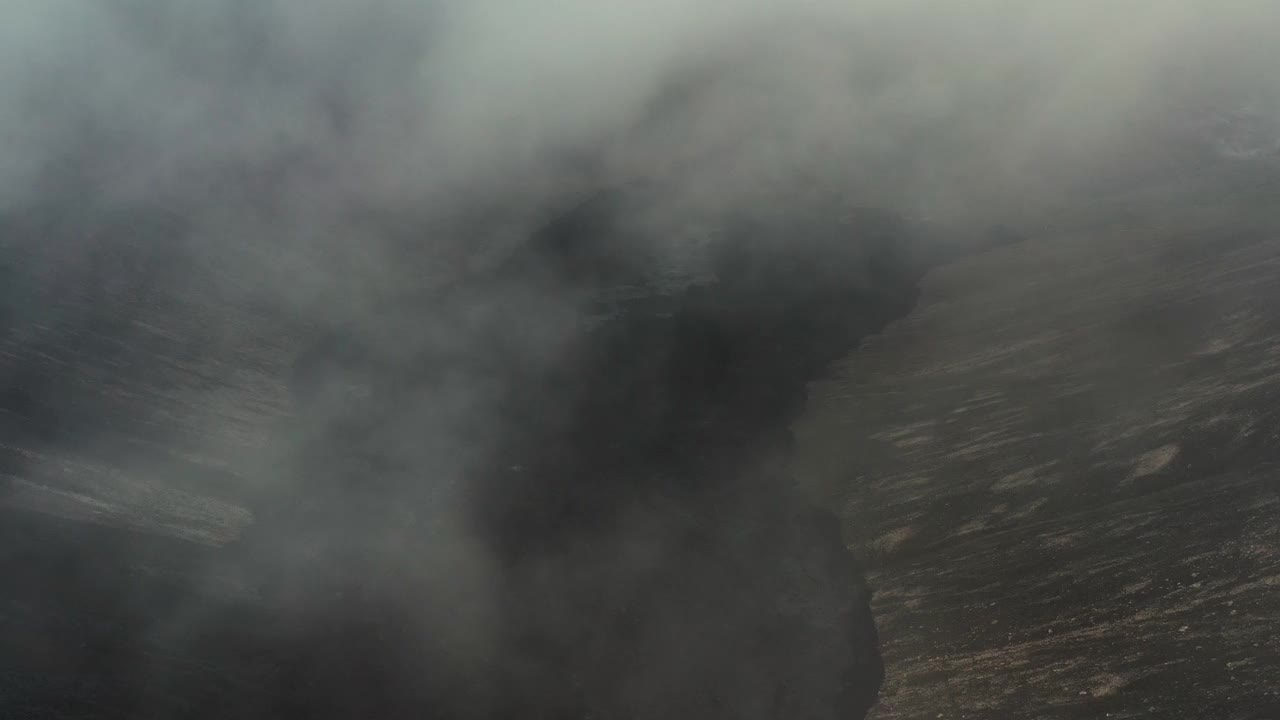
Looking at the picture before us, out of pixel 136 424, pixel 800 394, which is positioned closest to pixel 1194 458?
pixel 800 394

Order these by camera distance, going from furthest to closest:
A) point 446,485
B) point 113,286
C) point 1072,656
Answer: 1. point 113,286
2. point 446,485
3. point 1072,656

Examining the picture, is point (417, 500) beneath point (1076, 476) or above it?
above

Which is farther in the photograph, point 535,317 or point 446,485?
point 535,317

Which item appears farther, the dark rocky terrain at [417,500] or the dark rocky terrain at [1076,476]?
the dark rocky terrain at [1076,476]

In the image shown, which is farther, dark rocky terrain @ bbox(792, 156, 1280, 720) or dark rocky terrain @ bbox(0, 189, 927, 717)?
dark rocky terrain @ bbox(792, 156, 1280, 720)

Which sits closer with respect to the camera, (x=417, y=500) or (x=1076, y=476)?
(x=1076, y=476)

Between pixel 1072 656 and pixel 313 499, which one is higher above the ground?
pixel 313 499

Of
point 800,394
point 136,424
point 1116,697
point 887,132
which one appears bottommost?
point 1116,697

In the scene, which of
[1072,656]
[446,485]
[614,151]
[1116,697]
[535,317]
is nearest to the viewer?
[1116,697]

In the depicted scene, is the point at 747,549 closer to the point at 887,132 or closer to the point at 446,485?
the point at 446,485
